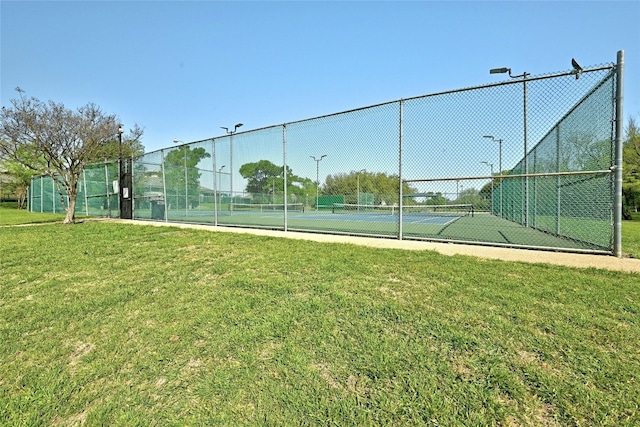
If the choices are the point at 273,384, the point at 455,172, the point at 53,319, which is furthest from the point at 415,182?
the point at 53,319

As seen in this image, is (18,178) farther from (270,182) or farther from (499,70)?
(499,70)

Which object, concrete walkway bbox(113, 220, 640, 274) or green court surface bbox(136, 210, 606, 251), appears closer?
concrete walkway bbox(113, 220, 640, 274)

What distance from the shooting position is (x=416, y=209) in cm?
735

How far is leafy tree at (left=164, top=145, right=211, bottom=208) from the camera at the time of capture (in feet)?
37.1

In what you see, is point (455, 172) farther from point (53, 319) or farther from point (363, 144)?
point (53, 319)

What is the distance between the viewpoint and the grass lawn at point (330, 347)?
5.85ft

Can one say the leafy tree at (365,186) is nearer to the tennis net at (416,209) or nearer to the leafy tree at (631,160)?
the tennis net at (416,209)

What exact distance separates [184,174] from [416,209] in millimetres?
8243

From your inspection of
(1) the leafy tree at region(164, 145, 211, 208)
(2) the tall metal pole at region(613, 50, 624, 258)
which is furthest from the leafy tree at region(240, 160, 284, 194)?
(2) the tall metal pole at region(613, 50, 624, 258)

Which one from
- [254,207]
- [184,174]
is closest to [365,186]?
[254,207]

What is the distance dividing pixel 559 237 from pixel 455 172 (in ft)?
8.86

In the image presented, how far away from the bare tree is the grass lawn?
946 centimetres

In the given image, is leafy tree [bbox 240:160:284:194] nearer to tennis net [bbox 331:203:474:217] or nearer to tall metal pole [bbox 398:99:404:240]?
tennis net [bbox 331:203:474:217]

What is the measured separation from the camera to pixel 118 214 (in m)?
14.9
